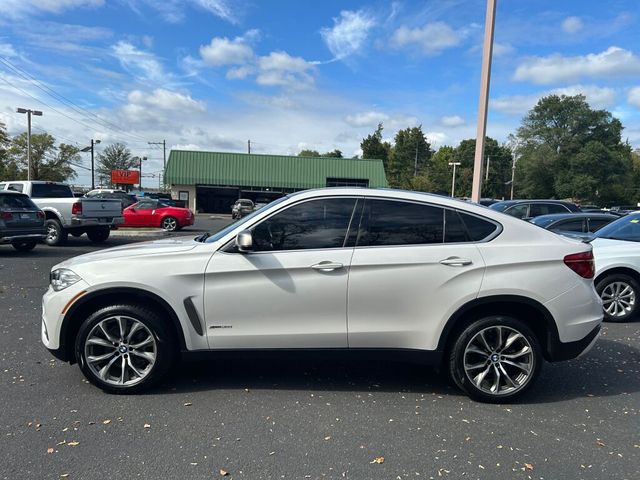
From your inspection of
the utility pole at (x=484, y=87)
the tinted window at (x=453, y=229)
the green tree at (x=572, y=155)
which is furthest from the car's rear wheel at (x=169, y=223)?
the green tree at (x=572, y=155)

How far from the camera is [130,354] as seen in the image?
398 centimetres

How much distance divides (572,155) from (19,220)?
3048 inches

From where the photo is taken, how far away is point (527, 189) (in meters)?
74.1

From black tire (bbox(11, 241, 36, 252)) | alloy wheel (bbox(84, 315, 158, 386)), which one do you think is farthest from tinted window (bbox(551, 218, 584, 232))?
black tire (bbox(11, 241, 36, 252))

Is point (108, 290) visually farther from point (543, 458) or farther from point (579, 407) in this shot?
point (579, 407)

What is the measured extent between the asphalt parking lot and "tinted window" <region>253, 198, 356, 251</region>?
1.27 meters

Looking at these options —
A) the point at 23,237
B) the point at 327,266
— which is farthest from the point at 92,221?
the point at 327,266

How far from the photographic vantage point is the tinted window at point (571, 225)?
9.63 m

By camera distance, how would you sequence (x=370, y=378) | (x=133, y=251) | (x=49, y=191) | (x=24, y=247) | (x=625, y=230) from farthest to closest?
(x=49, y=191)
(x=24, y=247)
(x=625, y=230)
(x=370, y=378)
(x=133, y=251)

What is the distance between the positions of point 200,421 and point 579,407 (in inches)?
120

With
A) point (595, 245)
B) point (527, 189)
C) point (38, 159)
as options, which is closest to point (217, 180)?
point (38, 159)

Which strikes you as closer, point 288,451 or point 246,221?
point 288,451

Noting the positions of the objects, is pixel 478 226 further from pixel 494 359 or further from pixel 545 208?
pixel 545 208

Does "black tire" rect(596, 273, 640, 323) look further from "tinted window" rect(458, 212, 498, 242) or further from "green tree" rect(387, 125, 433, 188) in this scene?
"green tree" rect(387, 125, 433, 188)
